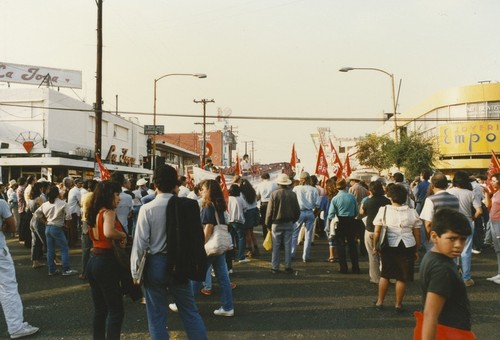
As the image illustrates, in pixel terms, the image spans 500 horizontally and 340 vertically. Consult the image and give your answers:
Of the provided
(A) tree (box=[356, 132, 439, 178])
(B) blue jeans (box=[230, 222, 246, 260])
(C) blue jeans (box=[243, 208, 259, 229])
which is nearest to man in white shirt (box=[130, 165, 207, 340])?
(B) blue jeans (box=[230, 222, 246, 260])

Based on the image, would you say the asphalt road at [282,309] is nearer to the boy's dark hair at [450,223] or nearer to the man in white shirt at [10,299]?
the man in white shirt at [10,299]

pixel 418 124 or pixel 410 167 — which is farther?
pixel 418 124

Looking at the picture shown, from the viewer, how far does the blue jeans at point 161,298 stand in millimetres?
4074

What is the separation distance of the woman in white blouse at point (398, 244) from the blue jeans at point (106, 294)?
3.42 meters

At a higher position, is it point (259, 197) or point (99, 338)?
point (259, 197)

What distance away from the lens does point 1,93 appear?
31.0 meters

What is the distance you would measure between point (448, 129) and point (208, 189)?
1279 inches

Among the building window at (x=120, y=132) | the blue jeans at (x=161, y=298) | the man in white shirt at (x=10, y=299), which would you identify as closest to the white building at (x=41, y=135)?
the building window at (x=120, y=132)

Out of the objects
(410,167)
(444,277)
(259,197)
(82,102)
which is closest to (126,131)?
(82,102)

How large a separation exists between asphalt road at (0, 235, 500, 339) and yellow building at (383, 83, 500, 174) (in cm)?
2675

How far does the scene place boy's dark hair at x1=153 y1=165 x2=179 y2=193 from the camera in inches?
165

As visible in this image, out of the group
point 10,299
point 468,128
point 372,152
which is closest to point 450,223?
point 10,299

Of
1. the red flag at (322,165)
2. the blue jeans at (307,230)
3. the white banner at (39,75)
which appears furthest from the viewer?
the white banner at (39,75)

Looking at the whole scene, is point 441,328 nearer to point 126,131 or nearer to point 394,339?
point 394,339
